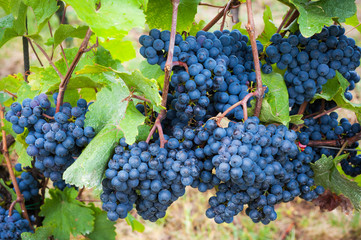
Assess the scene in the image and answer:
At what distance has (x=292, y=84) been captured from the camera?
0.95 metres

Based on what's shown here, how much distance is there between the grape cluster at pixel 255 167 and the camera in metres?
0.75

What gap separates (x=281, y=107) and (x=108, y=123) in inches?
17.9

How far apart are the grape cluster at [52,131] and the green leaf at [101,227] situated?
1.20 ft

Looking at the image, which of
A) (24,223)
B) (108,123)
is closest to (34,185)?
(24,223)

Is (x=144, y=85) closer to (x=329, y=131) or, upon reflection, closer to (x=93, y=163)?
(x=93, y=163)

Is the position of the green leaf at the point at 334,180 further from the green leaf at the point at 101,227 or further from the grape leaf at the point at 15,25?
the grape leaf at the point at 15,25

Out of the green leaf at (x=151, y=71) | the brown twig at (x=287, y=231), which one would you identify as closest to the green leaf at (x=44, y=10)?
the green leaf at (x=151, y=71)

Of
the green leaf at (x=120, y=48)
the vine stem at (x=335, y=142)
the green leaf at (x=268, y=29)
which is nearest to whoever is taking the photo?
the vine stem at (x=335, y=142)

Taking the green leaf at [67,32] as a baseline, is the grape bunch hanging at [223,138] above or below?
below

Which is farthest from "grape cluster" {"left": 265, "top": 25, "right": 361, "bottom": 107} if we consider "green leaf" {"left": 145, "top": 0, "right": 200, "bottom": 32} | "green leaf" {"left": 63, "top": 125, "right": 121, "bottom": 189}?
"green leaf" {"left": 63, "top": 125, "right": 121, "bottom": 189}

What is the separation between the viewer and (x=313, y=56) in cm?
90

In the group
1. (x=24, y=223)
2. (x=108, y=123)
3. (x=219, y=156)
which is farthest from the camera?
(x=24, y=223)

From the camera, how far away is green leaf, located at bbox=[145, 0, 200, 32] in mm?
906

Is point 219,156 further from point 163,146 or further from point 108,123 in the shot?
point 108,123
